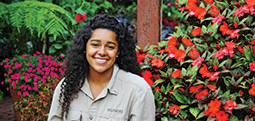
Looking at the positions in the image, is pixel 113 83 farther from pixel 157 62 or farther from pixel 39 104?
pixel 39 104

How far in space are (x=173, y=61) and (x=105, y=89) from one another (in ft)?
2.31

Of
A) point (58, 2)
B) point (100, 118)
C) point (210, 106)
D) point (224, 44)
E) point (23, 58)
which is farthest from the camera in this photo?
point (58, 2)

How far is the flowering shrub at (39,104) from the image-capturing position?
330cm

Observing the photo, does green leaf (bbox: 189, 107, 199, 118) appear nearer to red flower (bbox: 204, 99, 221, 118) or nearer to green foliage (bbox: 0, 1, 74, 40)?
red flower (bbox: 204, 99, 221, 118)

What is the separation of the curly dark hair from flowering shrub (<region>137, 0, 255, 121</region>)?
34cm

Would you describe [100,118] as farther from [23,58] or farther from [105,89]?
[23,58]

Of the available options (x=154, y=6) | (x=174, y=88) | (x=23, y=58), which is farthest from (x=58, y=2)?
(x=174, y=88)

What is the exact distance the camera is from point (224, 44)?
2.06m

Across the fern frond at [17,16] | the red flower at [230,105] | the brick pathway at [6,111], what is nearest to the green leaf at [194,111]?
the red flower at [230,105]

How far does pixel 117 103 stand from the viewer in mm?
1739

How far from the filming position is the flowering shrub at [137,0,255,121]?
191 cm

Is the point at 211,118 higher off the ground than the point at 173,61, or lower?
lower

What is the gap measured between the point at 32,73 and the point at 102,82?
2102 mm

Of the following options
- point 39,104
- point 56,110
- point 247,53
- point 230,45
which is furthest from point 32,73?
point 247,53
